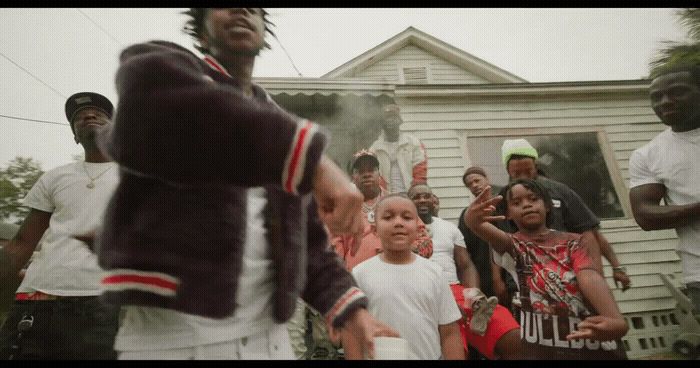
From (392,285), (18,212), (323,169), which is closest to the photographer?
(323,169)

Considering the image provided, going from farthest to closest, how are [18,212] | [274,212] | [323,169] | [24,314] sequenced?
[18,212] < [24,314] < [274,212] < [323,169]

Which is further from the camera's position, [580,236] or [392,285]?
[580,236]

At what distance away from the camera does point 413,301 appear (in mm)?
1747

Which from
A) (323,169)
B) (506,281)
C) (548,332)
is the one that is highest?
(323,169)

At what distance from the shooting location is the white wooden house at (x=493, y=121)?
91.4 inches

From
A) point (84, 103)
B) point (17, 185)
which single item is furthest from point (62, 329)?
point (84, 103)

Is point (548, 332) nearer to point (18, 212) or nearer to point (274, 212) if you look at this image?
point (274, 212)

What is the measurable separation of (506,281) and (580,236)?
36 centimetres

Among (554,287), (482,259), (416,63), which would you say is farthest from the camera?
(416,63)

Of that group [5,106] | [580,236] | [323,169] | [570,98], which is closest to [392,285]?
[580,236]

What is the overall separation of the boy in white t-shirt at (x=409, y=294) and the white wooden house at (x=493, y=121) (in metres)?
0.65

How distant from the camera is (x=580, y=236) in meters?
1.98

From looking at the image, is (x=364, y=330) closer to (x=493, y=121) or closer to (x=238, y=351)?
(x=238, y=351)

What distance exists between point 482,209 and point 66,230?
1.67 metres
